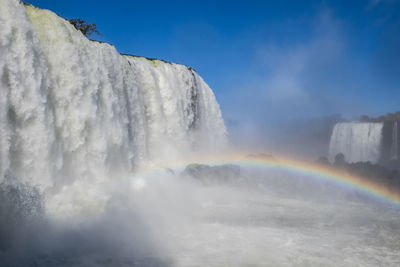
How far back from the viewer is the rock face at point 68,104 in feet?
26.3

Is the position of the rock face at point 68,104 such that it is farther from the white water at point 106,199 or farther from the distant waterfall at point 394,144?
the distant waterfall at point 394,144

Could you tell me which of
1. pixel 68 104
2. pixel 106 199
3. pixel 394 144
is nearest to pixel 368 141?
pixel 394 144

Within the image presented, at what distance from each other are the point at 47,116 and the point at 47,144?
769 mm

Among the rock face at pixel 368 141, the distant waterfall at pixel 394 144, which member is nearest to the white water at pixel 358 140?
the rock face at pixel 368 141

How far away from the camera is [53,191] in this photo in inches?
356

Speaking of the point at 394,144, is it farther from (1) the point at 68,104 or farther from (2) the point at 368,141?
(1) the point at 68,104

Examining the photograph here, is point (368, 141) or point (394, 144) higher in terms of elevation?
point (368, 141)

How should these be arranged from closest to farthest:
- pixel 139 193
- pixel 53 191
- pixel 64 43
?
pixel 53 191
pixel 64 43
pixel 139 193

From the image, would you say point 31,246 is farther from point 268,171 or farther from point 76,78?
point 268,171

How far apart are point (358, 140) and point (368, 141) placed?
0.88m

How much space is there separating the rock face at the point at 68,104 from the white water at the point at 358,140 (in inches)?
749

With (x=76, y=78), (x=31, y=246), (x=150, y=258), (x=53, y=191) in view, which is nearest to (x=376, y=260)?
(x=150, y=258)

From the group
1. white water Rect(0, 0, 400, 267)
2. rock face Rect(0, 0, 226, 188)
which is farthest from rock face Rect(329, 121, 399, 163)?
rock face Rect(0, 0, 226, 188)

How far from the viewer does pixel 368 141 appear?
29031mm
